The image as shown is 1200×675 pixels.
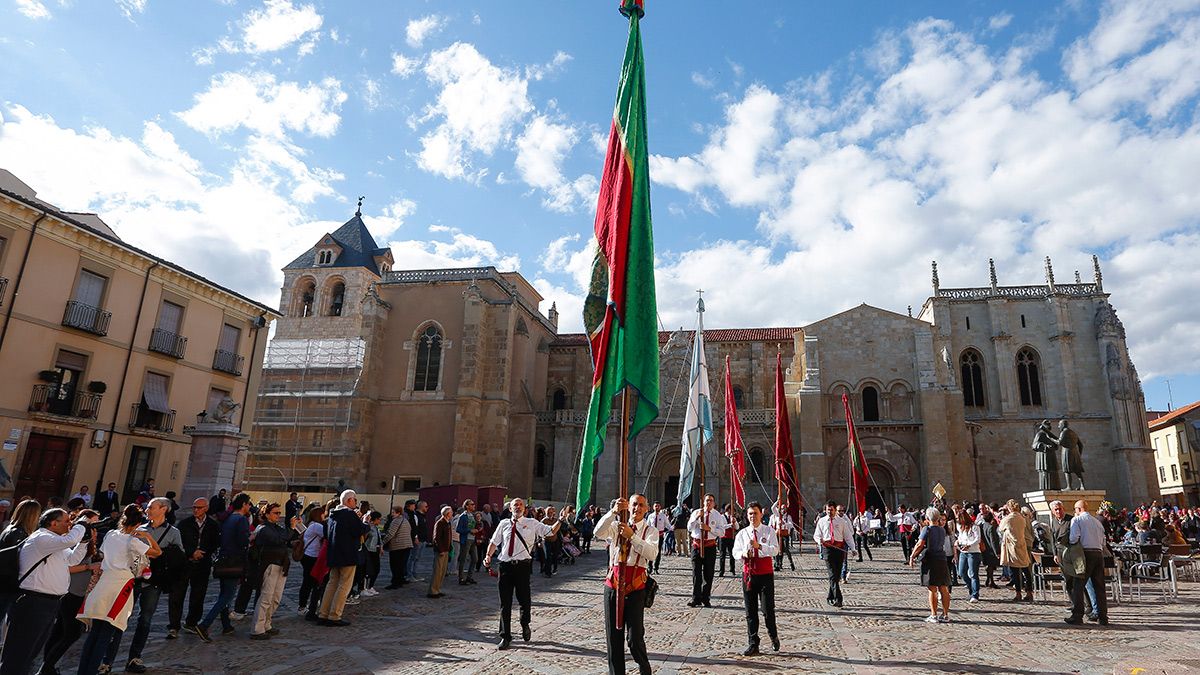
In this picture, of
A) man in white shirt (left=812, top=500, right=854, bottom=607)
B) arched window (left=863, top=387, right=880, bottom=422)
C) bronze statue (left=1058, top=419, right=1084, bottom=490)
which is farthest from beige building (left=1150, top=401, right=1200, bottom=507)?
man in white shirt (left=812, top=500, right=854, bottom=607)

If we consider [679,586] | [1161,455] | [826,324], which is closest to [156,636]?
[679,586]

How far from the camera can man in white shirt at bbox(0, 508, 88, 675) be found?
4.73 metres

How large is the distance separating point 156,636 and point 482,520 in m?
7.82

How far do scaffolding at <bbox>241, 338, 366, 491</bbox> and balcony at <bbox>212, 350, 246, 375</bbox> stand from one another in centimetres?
844

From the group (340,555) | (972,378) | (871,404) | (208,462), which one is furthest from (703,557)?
(972,378)

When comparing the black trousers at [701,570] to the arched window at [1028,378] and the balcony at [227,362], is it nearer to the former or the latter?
the balcony at [227,362]

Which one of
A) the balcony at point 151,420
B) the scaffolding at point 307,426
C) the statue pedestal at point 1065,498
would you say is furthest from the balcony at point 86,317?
the statue pedestal at point 1065,498

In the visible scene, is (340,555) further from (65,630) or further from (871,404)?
(871,404)

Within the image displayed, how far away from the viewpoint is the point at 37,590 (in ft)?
15.9

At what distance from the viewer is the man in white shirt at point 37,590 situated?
4.73 metres

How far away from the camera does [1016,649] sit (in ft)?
23.7

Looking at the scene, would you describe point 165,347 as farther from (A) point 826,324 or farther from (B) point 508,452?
(A) point 826,324

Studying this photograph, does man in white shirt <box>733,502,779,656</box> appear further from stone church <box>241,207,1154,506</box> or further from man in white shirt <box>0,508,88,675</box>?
stone church <box>241,207,1154,506</box>

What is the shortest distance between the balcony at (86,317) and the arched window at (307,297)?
22138 mm
